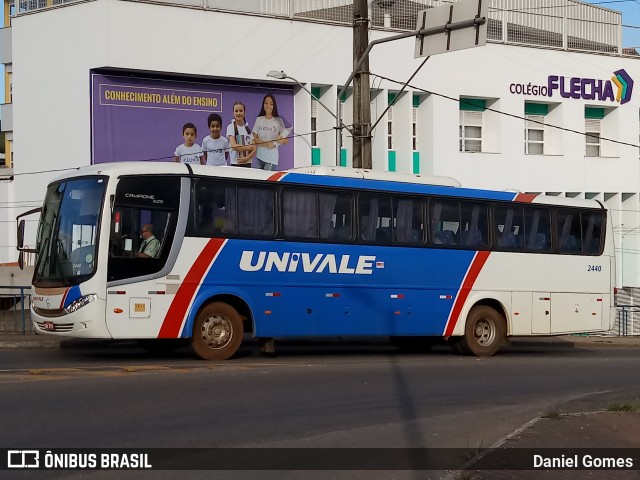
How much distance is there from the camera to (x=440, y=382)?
16.2 metres

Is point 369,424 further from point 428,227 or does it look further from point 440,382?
point 428,227

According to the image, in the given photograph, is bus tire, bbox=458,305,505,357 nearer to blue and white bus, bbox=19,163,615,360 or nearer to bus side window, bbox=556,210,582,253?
blue and white bus, bbox=19,163,615,360

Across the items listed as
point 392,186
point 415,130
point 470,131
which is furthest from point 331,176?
point 470,131

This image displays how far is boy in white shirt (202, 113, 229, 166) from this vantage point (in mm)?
37094

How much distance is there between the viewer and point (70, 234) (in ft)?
57.8

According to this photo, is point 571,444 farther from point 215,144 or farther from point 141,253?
point 215,144

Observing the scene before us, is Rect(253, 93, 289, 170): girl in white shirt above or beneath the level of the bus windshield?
above

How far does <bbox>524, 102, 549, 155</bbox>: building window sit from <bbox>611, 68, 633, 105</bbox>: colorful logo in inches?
137

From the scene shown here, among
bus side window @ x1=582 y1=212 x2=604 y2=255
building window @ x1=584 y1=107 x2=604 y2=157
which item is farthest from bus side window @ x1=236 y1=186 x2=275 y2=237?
building window @ x1=584 y1=107 x2=604 y2=157

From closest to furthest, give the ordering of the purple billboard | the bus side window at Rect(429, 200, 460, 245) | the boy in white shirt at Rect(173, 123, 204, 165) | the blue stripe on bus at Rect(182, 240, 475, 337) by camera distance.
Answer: the blue stripe on bus at Rect(182, 240, 475, 337)
the bus side window at Rect(429, 200, 460, 245)
the purple billboard
the boy in white shirt at Rect(173, 123, 204, 165)

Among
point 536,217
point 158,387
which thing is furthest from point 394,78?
point 158,387

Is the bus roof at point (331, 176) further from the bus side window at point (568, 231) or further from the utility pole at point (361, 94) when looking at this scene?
the utility pole at point (361, 94)

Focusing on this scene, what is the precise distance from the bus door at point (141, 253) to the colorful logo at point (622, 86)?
32454 millimetres

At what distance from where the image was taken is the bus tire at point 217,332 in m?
18.2
